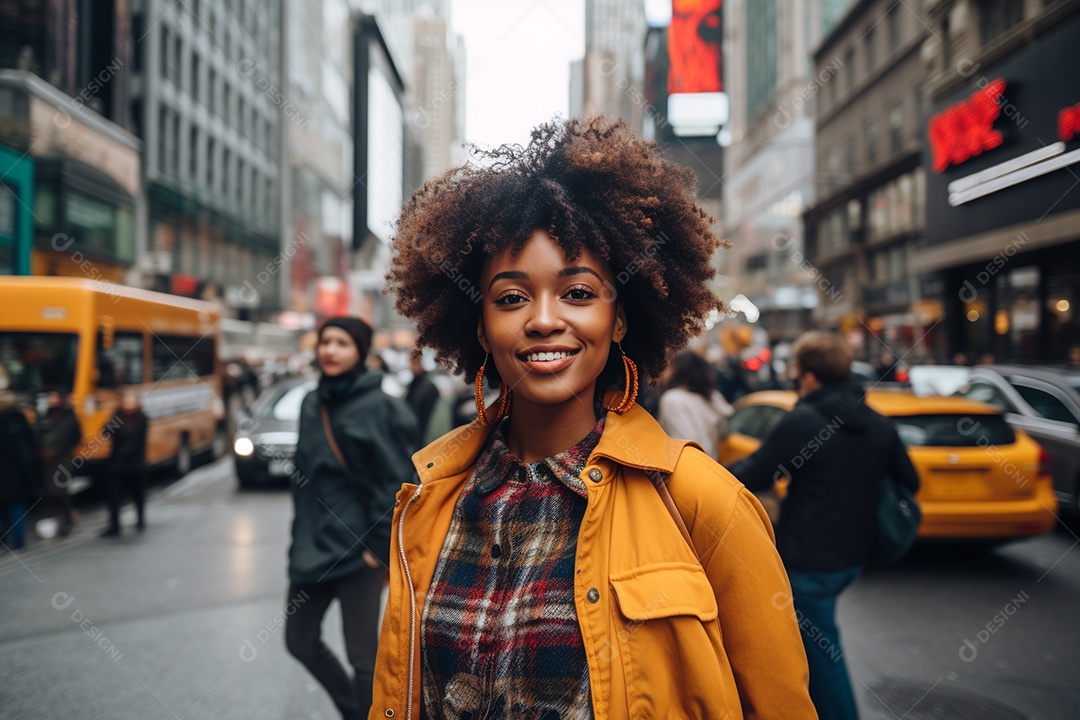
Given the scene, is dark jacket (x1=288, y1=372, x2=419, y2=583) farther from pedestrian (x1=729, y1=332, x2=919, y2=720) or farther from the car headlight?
the car headlight

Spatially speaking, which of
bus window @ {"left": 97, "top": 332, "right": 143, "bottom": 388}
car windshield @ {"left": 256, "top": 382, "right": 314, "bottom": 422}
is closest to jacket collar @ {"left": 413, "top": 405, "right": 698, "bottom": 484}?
bus window @ {"left": 97, "top": 332, "right": 143, "bottom": 388}

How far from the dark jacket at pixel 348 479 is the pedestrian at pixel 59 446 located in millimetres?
6403

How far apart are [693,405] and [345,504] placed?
316 cm

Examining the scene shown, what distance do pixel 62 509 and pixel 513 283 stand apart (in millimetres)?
9068

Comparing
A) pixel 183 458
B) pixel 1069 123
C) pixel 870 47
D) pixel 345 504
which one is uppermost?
pixel 870 47

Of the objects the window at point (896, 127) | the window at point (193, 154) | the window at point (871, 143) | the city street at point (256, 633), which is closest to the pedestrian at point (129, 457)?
the city street at point (256, 633)

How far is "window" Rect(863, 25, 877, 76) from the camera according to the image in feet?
111

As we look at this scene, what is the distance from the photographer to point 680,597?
1468 millimetres

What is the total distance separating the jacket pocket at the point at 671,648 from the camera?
1.44 m

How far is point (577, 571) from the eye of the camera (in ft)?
5.09

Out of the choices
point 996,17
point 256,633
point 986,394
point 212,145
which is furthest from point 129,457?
point 212,145

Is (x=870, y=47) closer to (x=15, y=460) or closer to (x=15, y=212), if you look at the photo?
(x=15, y=212)

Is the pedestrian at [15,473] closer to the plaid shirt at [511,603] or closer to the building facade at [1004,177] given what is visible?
the plaid shirt at [511,603]

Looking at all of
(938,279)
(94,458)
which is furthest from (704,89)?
(94,458)
